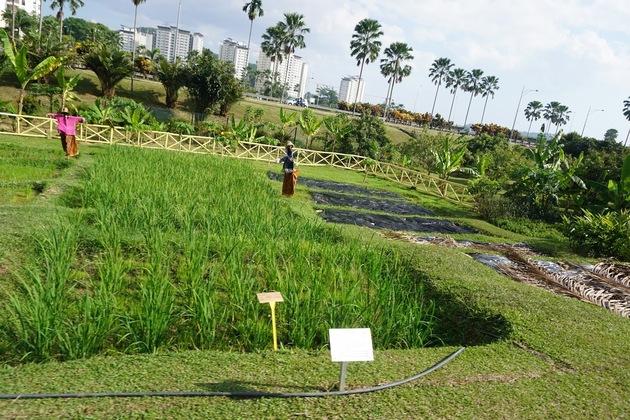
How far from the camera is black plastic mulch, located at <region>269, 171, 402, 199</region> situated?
13.7 metres

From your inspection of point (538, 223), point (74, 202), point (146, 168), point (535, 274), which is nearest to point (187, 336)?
point (74, 202)

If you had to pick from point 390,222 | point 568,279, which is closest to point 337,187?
point 390,222

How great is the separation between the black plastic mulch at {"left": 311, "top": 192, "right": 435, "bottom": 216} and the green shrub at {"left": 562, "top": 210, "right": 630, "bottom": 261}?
3.93 meters

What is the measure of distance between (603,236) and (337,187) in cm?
744

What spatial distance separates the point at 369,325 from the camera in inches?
159

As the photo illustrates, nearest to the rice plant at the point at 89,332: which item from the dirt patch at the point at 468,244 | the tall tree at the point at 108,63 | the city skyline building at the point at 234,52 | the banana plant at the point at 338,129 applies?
the dirt patch at the point at 468,244

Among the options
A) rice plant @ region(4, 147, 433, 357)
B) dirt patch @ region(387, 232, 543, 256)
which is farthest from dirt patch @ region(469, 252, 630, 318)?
rice plant @ region(4, 147, 433, 357)

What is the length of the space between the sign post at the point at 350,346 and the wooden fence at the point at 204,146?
1310 centimetres

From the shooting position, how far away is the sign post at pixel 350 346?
2604 mm

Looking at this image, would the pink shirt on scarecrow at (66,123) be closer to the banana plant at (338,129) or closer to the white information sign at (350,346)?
the white information sign at (350,346)

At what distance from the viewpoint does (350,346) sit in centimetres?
265

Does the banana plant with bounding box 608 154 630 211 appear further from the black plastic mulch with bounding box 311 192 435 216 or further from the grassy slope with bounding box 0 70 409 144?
the grassy slope with bounding box 0 70 409 144

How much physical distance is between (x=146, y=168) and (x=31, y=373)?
698 centimetres

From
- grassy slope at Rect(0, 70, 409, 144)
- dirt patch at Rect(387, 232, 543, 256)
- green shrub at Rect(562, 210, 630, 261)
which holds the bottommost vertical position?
dirt patch at Rect(387, 232, 543, 256)
